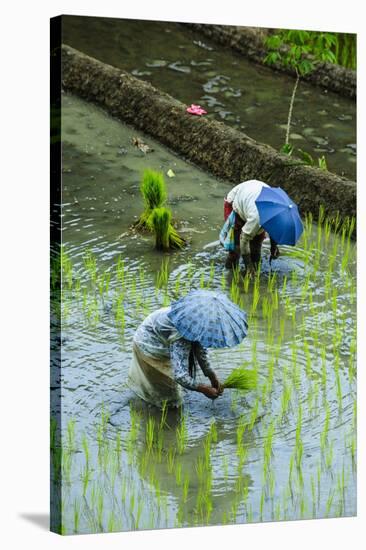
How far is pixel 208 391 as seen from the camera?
7238 mm

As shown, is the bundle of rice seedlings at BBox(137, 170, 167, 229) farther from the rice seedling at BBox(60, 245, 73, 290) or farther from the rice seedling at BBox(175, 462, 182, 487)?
the rice seedling at BBox(175, 462, 182, 487)

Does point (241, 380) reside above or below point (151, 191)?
below

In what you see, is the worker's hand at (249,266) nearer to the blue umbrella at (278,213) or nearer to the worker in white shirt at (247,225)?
the worker in white shirt at (247,225)

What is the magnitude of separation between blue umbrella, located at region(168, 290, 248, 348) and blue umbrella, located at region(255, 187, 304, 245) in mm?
705

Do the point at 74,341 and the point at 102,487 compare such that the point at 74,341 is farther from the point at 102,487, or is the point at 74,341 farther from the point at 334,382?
the point at 334,382

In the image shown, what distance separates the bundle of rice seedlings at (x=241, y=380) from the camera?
7395 mm

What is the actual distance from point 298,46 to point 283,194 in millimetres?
820

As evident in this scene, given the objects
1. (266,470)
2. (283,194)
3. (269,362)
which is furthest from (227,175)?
(266,470)

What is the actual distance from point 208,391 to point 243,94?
193cm

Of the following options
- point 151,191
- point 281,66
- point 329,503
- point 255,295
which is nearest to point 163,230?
point 151,191

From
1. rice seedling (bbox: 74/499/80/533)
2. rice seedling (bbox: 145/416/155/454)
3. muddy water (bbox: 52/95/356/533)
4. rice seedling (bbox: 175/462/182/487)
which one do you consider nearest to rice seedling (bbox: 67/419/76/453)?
muddy water (bbox: 52/95/356/533)

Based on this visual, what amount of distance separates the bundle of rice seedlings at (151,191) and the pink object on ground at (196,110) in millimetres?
651

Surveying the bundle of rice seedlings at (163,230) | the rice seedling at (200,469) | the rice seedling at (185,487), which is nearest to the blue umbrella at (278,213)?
the bundle of rice seedlings at (163,230)

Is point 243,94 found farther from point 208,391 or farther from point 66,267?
point 208,391
